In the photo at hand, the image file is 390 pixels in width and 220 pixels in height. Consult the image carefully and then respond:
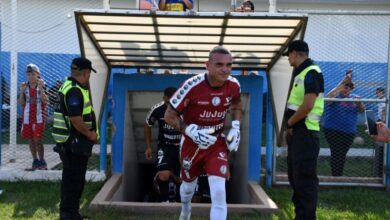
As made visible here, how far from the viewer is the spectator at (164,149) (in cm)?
821

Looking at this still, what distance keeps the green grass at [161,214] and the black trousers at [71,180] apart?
48cm

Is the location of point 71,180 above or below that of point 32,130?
below

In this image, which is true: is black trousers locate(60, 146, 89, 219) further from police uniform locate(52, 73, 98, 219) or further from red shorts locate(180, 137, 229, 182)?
red shorts locate(180, 137, 229, 182)

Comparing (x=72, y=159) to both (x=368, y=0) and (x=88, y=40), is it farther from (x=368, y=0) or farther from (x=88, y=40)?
(x=368, y=0)

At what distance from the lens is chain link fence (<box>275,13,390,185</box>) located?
869cm

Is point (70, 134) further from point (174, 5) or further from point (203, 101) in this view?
point (174, 5)

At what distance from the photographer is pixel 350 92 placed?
875 cm

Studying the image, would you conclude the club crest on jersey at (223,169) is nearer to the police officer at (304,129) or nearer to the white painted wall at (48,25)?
the police officer at (304,129)

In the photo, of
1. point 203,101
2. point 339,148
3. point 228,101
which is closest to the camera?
point 203,101

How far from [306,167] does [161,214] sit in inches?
82.9

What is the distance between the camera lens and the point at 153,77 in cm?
857

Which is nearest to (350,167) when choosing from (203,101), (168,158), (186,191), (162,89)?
(168,158)

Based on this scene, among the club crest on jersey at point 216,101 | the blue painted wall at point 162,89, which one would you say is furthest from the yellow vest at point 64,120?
the blue painted wall at point 162,89

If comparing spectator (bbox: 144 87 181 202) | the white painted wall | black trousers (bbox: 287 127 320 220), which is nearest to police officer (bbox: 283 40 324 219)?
black trousers (bbox: 287 127 320 220)
